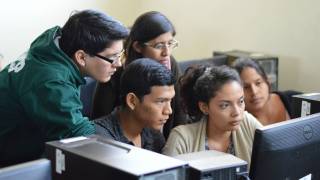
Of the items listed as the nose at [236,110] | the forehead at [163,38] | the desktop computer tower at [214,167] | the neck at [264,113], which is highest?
the forehead at [163,38]

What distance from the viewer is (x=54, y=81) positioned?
144 cm

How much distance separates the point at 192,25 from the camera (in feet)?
14.3

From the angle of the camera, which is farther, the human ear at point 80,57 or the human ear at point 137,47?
the human ear at point 137,47

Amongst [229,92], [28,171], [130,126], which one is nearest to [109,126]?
[130,126]

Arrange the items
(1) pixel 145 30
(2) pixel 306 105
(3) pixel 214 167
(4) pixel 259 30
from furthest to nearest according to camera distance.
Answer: (4) pixel 259 30, (1) pixel 145 30, (2) pixel 306 105, (3) pixel 214 167

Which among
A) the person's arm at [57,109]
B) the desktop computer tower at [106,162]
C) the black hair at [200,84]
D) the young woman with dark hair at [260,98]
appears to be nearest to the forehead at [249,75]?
the young woman with dark hair at [260,98]

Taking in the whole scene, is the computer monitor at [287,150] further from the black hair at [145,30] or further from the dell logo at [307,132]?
the black hair at [145,30]

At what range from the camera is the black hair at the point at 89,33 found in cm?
160

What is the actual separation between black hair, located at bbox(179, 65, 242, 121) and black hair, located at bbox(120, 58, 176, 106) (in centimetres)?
13

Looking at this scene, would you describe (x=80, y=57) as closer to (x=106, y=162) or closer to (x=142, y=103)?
(x=142, y=103)

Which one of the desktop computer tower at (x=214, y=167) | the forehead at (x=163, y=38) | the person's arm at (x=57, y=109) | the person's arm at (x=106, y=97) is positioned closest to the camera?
the desktop computer tower at (x=214, y=167)

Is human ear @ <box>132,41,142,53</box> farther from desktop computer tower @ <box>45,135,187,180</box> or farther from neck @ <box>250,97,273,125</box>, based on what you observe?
desktop computer tower @ <box>45,135,187,180</box>

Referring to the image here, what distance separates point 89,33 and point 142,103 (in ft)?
1.15

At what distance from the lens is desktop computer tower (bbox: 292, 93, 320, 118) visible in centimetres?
169
